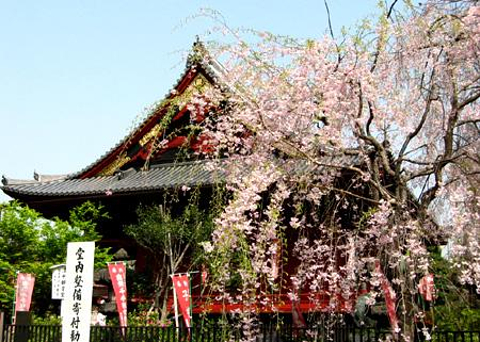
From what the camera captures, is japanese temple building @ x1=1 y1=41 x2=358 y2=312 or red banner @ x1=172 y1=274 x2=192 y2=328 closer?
red banner @ x1=172 y1=274 x2=192 y2=328

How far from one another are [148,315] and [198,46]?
7460 millimetres

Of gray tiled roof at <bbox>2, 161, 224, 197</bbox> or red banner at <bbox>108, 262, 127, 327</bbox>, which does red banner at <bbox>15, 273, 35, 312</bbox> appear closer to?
red banner at <bbox>108, 262, 127, 327</bbox>

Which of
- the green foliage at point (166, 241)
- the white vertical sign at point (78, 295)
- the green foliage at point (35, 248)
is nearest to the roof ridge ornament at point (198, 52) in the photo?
the white vertical sign at point (78, 295)

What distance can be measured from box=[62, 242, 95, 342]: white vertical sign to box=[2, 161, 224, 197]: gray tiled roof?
6107 mm

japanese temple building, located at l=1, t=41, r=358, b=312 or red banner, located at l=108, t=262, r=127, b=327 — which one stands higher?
japanese temple building, located at l=1, t=41, r=358, b=312

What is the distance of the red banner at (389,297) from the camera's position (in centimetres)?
693

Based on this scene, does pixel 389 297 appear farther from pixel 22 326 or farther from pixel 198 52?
pixel 22 326

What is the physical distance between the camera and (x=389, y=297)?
7.05 metres

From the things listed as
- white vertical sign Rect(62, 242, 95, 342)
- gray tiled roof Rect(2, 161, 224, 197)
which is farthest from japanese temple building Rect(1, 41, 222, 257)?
white vertical sign Rect(62, 242, 95, 342)

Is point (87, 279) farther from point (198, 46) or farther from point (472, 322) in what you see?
point (472, 322)

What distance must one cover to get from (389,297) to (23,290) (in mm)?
8831

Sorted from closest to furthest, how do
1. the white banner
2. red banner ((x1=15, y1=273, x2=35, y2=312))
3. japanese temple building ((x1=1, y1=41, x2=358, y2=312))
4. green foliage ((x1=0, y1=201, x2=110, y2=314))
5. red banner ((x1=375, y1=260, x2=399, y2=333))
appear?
1. red banner ((x1=375, y1=260, x2=399, y2=333))
2. red banner ((x1=15, y1=273, x2=35, y2=312))
3. the white banner
4. green foliage ((x1=0, y1=201, x2=110, y2=314))
5. japanese temple building ((x1=1, y1=41, x2=358, y2=312))

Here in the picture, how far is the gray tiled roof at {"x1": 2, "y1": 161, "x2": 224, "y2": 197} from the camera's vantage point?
15227 millimetres

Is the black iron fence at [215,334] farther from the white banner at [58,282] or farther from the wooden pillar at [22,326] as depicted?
the white banner at [58,282]
